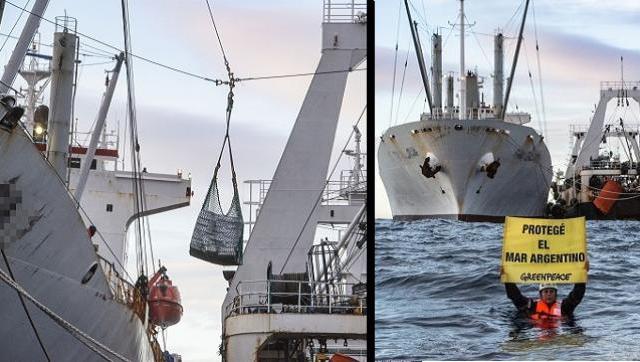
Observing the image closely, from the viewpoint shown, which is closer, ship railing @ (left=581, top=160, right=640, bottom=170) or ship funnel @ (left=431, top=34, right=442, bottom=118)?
ship railing @ (left=581, top=160, right=640, bottom=170)

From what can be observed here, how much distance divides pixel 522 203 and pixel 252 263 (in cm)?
252

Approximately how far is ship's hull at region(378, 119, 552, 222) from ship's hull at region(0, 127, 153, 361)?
319 cm

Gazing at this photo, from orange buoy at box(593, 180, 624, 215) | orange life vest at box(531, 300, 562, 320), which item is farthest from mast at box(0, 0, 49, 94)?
orange buoy at box(593, 180, 624, 215)

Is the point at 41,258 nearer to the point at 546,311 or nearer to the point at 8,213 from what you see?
the point at 8,213

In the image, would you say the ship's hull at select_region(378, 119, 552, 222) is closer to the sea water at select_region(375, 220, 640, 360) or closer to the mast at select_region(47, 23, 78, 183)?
the sea water at select_region(375, 220, 640, 360)

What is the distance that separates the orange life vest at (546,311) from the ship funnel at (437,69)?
9.95 feet

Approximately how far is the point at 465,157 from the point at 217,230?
4.37m

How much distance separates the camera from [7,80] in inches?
343

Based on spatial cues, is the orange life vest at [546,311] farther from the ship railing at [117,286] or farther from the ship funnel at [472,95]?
the ship funnel at [472,95]

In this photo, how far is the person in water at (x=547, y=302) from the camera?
29.5ft

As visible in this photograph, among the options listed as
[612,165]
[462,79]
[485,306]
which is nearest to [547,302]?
[485,306]

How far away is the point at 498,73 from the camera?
11508 mm

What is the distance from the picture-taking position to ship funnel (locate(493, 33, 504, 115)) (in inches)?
437

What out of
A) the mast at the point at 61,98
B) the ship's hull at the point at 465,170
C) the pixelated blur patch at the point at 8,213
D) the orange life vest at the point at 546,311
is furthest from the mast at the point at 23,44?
the orange life vest at the point at 546,311
